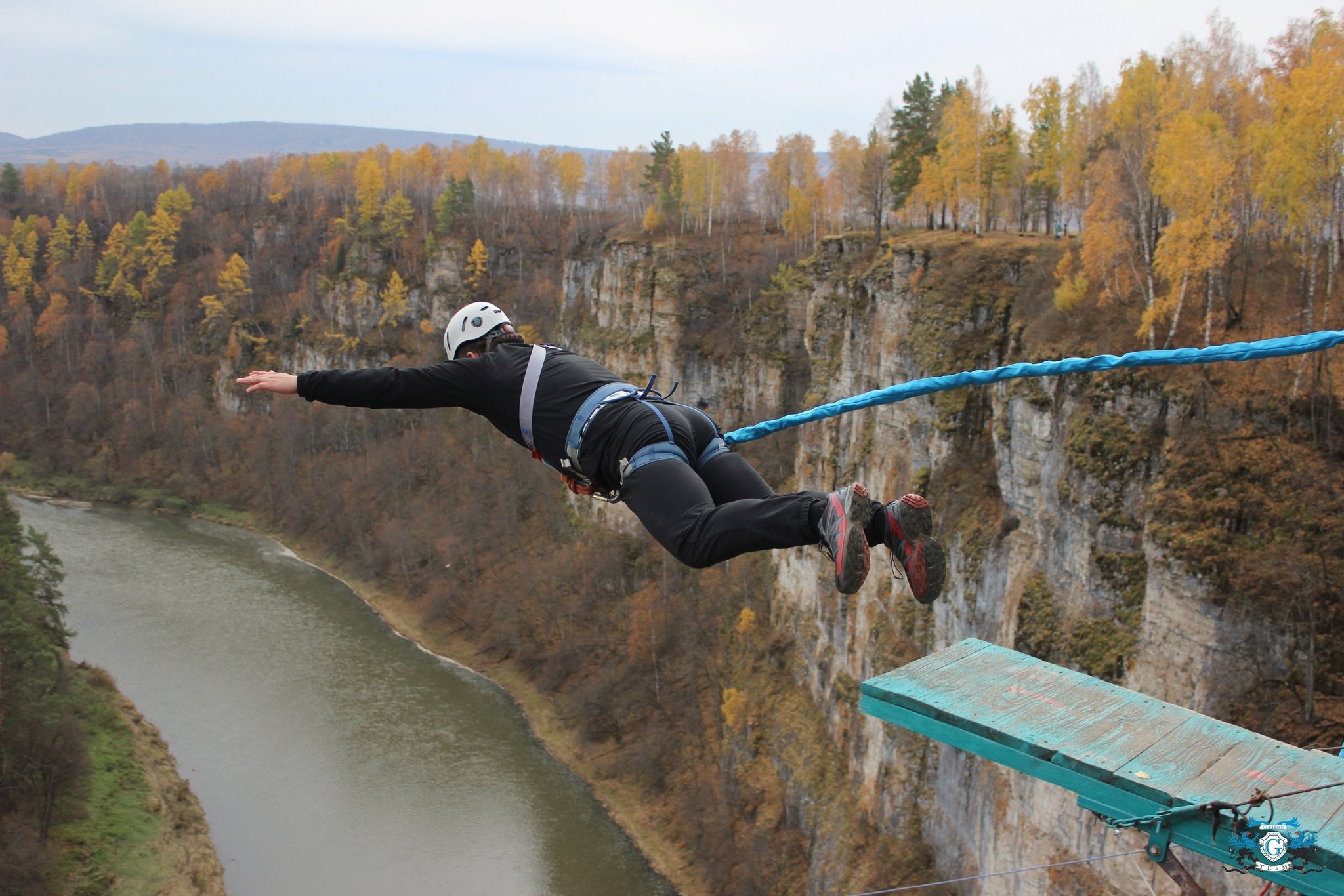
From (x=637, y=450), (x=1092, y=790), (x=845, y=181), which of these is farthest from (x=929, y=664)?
(x=845, y=181)

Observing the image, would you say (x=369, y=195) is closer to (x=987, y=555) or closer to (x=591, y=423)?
(x=987, y=555)

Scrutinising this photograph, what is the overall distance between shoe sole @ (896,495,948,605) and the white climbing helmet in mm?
2513

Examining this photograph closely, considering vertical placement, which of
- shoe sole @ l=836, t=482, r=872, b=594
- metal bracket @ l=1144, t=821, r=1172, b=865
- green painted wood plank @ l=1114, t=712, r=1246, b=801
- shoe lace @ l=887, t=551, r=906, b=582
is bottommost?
metal bracket @ l=1144, t=821, r=1172, b=865

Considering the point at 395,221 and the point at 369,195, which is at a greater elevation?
the point at 369,195

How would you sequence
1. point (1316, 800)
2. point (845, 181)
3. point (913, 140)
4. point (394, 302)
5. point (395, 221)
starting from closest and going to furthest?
1. point (1316, 800)
2. point (913, 140)
3. point (845, 181)
4. point (394, 302)
5. point (395, 221)

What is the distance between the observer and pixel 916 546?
14.9 feet

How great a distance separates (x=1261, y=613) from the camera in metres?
16.0

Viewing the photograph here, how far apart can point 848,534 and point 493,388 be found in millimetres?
2183

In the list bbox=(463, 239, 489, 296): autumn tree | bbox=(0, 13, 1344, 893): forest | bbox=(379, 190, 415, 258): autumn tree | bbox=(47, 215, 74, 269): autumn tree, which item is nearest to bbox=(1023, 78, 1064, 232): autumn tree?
bbox=(0, 13, 1344, 893): forest

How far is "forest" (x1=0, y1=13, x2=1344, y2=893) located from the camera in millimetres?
20484

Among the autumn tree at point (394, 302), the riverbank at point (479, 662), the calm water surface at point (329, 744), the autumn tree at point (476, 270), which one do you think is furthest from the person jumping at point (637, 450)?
the autumn tree at point (394, 302)

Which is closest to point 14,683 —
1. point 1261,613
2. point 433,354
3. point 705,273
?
point 1261,613

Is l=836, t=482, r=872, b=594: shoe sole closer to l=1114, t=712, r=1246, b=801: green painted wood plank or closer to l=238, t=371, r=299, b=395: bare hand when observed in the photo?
l=1114, t=712, r=1246, b=801: green painted wood plank

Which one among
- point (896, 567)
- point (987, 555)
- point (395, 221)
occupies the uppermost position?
point (395, 221)
